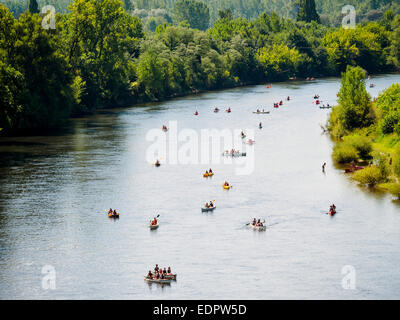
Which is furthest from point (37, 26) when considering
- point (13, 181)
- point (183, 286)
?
point (183, 286)

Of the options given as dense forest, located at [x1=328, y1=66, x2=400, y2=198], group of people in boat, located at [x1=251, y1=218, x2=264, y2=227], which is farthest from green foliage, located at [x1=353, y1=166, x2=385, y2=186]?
group of people in boat, located at [x1=251, y1=218, x2=264, y2=227]

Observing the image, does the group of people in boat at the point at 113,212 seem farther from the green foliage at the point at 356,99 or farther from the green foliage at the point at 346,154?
the green foliage at the point at 356,99

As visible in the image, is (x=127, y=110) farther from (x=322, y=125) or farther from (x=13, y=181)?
(x=13, y=181)

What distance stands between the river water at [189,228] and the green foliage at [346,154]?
6.09ft

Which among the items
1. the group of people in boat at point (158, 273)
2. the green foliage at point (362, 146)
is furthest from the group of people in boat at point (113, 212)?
the green foliage at point (362, 146)

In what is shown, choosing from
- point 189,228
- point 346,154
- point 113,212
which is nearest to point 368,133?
point 346,154

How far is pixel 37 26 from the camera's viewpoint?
465 feet

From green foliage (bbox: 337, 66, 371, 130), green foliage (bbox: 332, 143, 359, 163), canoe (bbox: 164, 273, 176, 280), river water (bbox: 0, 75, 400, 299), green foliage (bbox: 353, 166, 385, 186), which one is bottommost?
canoe (bbox: 164, 273, 176, 280)

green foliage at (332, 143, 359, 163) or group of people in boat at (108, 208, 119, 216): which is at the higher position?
green foliage at (332, 143, 359, 163)

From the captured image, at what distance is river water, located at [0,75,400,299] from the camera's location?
61656mm

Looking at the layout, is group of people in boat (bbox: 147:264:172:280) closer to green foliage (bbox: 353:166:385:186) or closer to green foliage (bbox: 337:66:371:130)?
green foliage (bbox: 353:166:385:186)

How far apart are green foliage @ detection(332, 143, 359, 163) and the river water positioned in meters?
1.86

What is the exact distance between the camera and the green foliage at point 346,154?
346 feet
